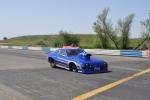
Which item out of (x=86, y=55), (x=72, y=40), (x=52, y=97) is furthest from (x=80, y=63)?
(x=72, y=40)

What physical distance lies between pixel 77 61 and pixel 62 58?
1.79 m

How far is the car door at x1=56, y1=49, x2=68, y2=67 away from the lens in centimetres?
1916

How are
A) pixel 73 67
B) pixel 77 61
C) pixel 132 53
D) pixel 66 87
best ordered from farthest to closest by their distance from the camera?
pixel 132 53 → pixel 73 67 → pixel 77 61 → pixel 66 87

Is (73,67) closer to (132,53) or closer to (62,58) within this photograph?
(62,58)

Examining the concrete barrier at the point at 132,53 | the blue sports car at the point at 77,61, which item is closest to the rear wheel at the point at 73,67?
the blue sports car at the point at 77,61

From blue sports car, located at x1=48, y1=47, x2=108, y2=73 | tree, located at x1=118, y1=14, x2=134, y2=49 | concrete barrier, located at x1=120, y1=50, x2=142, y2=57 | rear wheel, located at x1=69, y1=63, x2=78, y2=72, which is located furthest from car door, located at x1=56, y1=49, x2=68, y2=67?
tree, located at x1=118, y1=14, x2=134, y2=49

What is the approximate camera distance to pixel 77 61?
58.9 ft

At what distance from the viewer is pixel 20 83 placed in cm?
1404

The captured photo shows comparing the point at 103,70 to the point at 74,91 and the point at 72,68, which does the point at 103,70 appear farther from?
the point at 74,91

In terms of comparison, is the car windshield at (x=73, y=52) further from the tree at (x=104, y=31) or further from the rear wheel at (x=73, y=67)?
the tree at (x=104, y=31)

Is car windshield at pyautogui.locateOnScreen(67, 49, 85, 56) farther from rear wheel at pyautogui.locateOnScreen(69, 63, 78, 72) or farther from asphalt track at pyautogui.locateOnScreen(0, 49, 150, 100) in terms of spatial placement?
asphalt track at pyautogui.locateOnScreen(0, 49, 150, 100)

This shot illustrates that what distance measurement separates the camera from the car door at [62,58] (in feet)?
62.9

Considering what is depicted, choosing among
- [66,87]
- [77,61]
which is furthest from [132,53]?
[66,87]

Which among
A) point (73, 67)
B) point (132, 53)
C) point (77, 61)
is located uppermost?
point (77, 61)
